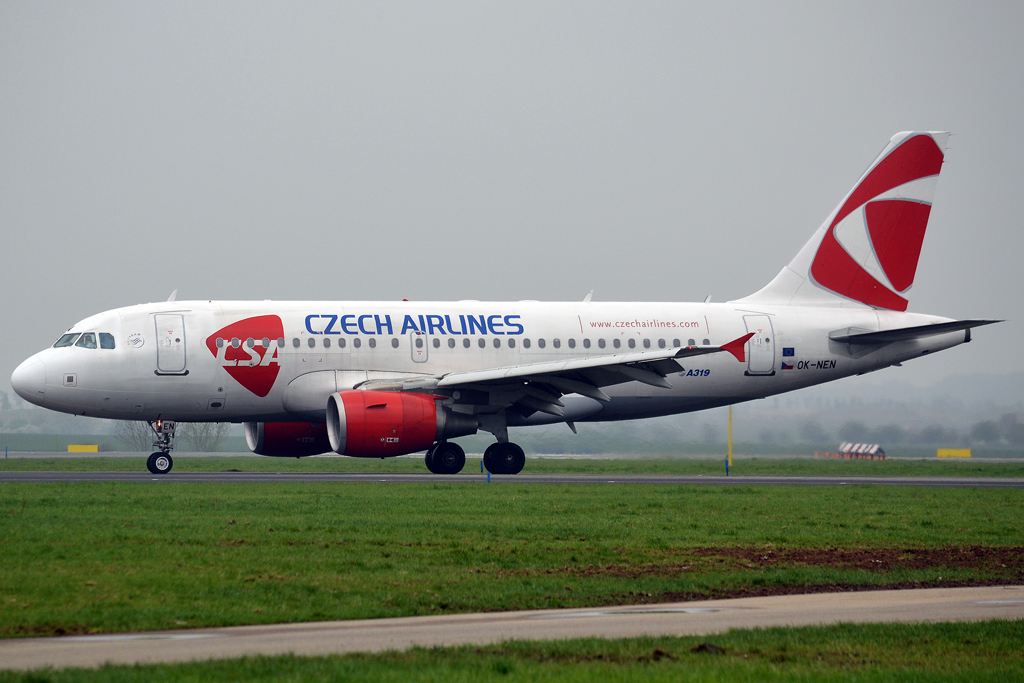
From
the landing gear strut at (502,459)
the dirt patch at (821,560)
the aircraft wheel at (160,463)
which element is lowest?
the dirt patch at (821,560)

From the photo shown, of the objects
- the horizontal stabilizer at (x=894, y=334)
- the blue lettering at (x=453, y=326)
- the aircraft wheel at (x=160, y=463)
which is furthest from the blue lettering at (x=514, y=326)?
the aircraft wheel at (x=160, y=463)

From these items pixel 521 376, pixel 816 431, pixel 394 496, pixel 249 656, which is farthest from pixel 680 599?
pixel 816 431

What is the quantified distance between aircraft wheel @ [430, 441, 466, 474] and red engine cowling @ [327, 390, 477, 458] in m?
1.77

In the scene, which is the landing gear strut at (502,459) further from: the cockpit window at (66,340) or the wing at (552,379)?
the cockpit window at (66,340)

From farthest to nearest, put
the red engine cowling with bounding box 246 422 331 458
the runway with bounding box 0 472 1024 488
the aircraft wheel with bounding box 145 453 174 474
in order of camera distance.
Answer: the red engine cowling with bounding box 246 422 331 458 → the aircraft wheel with bounding box 145 453 174 474 → the runway with bounding box 0 472 1024 488

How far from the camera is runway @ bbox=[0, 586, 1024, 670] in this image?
812cm

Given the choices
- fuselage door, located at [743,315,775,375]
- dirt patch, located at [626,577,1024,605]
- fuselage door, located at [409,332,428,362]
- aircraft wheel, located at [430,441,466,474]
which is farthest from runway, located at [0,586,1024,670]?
fuselage door, located at [743,315,775,375]

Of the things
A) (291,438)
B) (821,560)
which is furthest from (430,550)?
(291,438)

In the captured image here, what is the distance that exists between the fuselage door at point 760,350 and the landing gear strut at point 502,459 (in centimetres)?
781

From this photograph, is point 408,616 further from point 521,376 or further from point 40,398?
point 40,398

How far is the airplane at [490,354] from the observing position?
91.7 ft

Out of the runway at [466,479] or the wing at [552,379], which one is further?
the wing at [552,379]

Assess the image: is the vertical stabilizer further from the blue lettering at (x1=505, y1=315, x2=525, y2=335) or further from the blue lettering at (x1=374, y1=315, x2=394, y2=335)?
the blue lettering at (x1=374, y1=315, x2=394, y2=335)

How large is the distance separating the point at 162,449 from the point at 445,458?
7.63m
